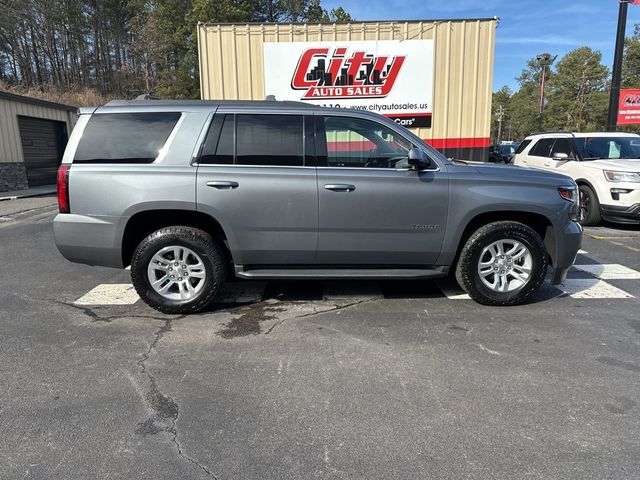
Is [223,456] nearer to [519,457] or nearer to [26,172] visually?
[519,457]

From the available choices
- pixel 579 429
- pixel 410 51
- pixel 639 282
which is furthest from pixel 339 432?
pixel 410 51

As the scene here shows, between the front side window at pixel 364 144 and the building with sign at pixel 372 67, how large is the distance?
6510mm

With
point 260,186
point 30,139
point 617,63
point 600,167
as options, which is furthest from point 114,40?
point 260,186

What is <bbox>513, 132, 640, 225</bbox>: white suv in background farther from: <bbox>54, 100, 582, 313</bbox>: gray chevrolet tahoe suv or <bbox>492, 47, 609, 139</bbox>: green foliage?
<bbox>492, 47, 609, 139</bbox>: green foliage

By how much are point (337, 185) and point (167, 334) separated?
6.65 ft

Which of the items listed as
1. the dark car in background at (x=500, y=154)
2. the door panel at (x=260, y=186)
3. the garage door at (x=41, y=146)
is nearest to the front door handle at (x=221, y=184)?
the door panel at (x=260, y=186)

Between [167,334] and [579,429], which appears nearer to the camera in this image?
[579,429]

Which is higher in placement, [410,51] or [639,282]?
[410,51]

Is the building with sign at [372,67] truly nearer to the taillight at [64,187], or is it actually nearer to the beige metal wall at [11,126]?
the taillight at [64,187]

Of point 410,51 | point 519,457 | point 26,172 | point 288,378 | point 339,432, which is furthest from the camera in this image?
point 26,172

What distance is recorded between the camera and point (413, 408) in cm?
287

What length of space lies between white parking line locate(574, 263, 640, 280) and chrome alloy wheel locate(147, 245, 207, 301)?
4778 millimetres

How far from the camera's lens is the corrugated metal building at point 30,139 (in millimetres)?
15656

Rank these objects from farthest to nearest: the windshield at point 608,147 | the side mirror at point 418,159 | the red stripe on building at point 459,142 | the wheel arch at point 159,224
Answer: the red stripe on building at point 459,142, the windshield at point 608,147, the wheel arch at point 159,224, the side mirror at point 418,159
